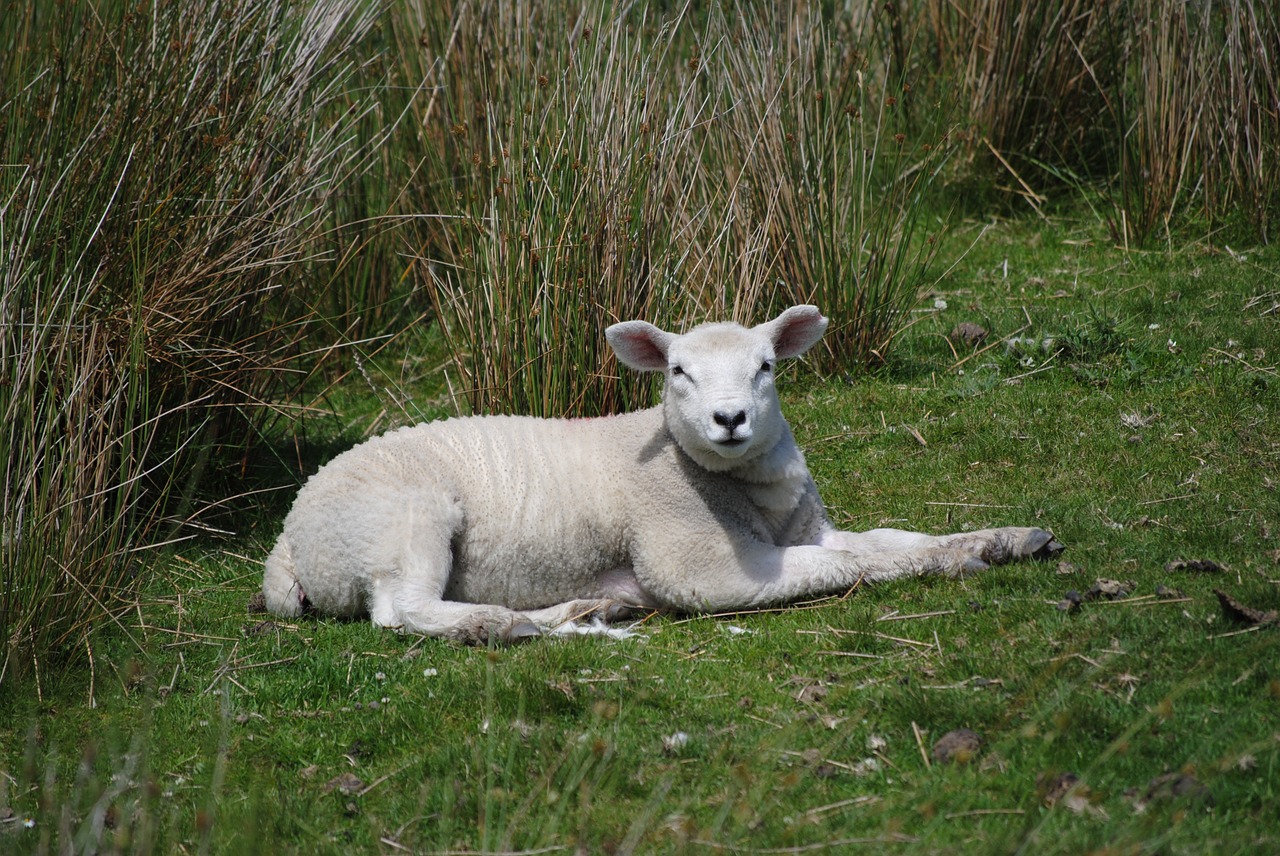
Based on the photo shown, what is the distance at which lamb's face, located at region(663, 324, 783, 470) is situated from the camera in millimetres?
4648

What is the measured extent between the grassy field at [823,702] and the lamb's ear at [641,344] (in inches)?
42.1

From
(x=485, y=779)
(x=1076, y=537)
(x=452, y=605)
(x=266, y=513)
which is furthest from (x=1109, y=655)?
(x=266, y=513)

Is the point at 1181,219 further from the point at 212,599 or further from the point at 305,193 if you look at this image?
the point at 212,599

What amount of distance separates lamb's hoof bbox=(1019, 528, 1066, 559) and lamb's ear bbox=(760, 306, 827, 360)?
3.78ft

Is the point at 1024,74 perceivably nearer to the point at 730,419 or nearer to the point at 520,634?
the point at 730,419

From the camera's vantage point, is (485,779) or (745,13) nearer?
(485,779)

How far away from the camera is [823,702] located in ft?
13.2

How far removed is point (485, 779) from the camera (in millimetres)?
3717

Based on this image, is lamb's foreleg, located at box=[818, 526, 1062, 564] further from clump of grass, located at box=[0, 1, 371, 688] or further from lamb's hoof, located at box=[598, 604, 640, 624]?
clump of grass, located at box=[0, 1, 371, 688]

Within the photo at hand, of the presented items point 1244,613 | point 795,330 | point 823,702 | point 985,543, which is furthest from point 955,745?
point 795,330

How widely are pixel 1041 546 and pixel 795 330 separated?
131cm

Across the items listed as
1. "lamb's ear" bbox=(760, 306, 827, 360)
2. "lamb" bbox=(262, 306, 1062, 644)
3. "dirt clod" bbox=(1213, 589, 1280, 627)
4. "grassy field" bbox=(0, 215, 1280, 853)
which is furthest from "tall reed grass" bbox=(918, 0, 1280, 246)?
"dirt clod" bbox=(1213, 589, 1280, 627)

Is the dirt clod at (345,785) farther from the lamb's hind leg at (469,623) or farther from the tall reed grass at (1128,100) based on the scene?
the tall reed grass at (1128,100)

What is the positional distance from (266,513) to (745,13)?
4.20 meters
